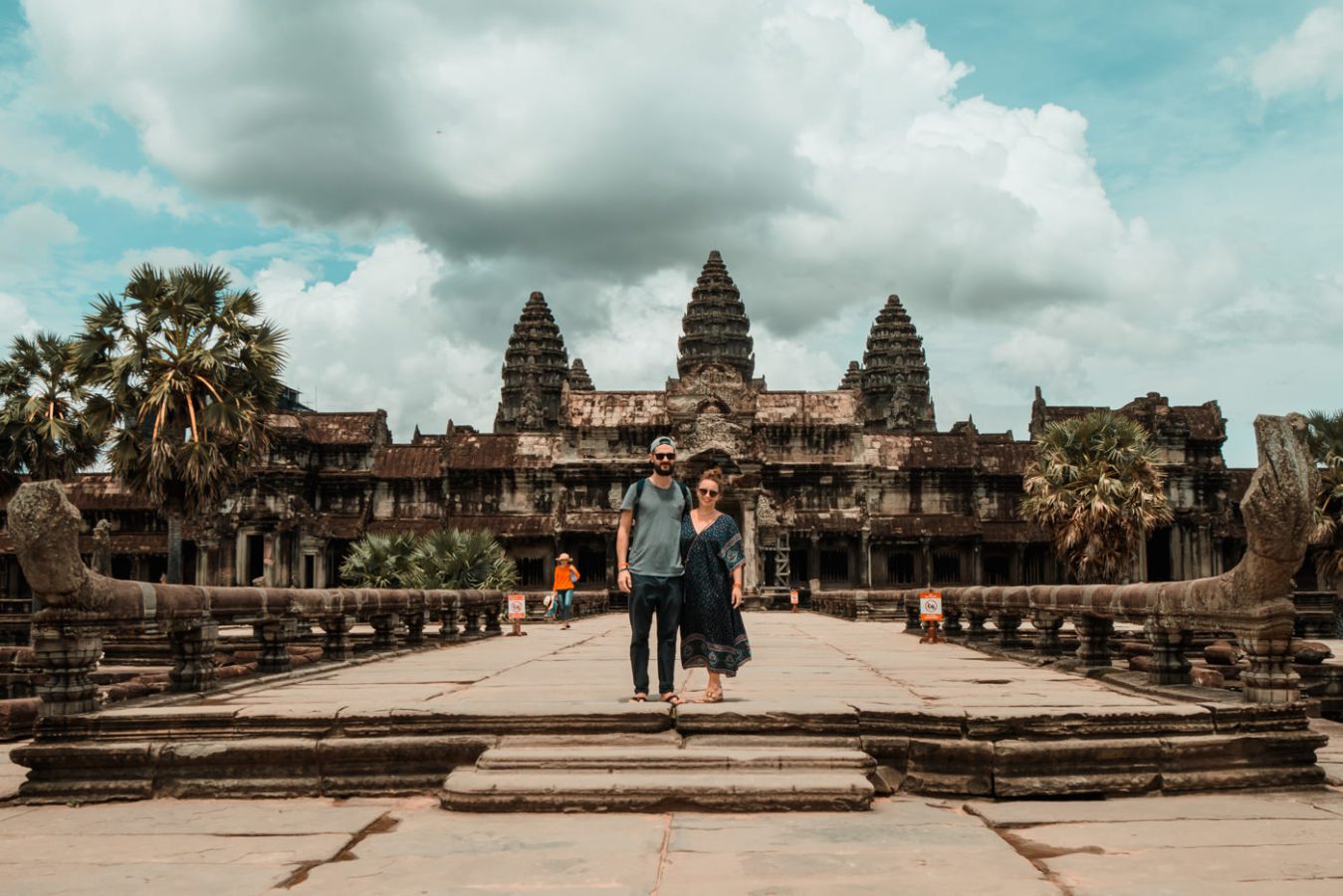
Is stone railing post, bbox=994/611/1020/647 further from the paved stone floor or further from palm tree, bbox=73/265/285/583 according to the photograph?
palm tree, bbox=73/265/285/583

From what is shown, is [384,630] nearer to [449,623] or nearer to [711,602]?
[449,623]

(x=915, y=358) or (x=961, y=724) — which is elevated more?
(x=915, y=358)

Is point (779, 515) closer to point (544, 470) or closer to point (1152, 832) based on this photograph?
point (544, 470)

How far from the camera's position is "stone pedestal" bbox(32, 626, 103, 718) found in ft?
20.1

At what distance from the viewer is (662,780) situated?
534 cm

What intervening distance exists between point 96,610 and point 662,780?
3.31 metres

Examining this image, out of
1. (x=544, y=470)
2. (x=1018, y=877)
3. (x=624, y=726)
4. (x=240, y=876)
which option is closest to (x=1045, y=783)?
(x=1018, y=877)

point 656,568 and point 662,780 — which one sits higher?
point 656,568

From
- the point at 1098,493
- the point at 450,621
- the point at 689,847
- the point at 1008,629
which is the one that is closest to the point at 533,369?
the point at 1098,493

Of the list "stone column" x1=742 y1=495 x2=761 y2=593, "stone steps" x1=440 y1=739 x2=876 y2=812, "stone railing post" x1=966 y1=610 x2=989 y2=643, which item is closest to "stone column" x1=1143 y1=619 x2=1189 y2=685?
"stone steps" x1=440 y1=739 x2=876 y2=812

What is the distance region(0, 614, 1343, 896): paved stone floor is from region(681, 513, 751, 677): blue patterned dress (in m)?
0.38

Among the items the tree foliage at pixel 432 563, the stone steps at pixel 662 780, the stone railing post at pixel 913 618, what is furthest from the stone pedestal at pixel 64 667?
the tree foliage at pixel 432 563

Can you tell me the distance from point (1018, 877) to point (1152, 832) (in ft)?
3.49

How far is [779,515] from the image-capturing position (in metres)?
39.2
